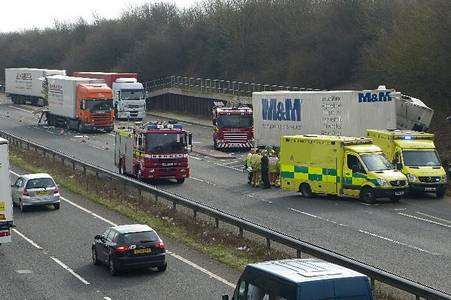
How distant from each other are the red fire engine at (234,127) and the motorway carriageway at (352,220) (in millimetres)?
6455

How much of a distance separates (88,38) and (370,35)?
7059 cm

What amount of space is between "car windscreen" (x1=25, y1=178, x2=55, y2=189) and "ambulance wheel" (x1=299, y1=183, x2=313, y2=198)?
33.6ft

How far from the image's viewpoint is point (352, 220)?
31.6 m

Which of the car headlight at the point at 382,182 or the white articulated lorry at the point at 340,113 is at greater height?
the white articulated lorry at the point at 340,113

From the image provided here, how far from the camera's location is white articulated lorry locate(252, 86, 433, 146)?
44.2 meters

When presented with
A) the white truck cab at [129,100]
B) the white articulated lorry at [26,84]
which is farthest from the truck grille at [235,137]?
the white articulated lorry at [26,84]

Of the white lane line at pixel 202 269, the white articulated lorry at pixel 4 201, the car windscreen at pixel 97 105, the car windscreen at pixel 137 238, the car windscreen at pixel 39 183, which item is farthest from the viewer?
the car windscreen at pixel 97 105

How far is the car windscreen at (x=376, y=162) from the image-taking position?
35844 millimetres

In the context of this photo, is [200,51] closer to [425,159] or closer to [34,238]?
[425,159]

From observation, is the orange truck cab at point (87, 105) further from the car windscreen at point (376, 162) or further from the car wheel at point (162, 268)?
the car wheel at point (162, 268)

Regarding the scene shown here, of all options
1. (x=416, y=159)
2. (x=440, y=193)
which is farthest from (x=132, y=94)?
(x=440, y=193)

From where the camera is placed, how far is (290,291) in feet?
40.5

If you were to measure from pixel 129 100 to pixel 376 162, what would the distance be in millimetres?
45451

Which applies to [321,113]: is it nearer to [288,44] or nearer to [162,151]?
[162,151]
